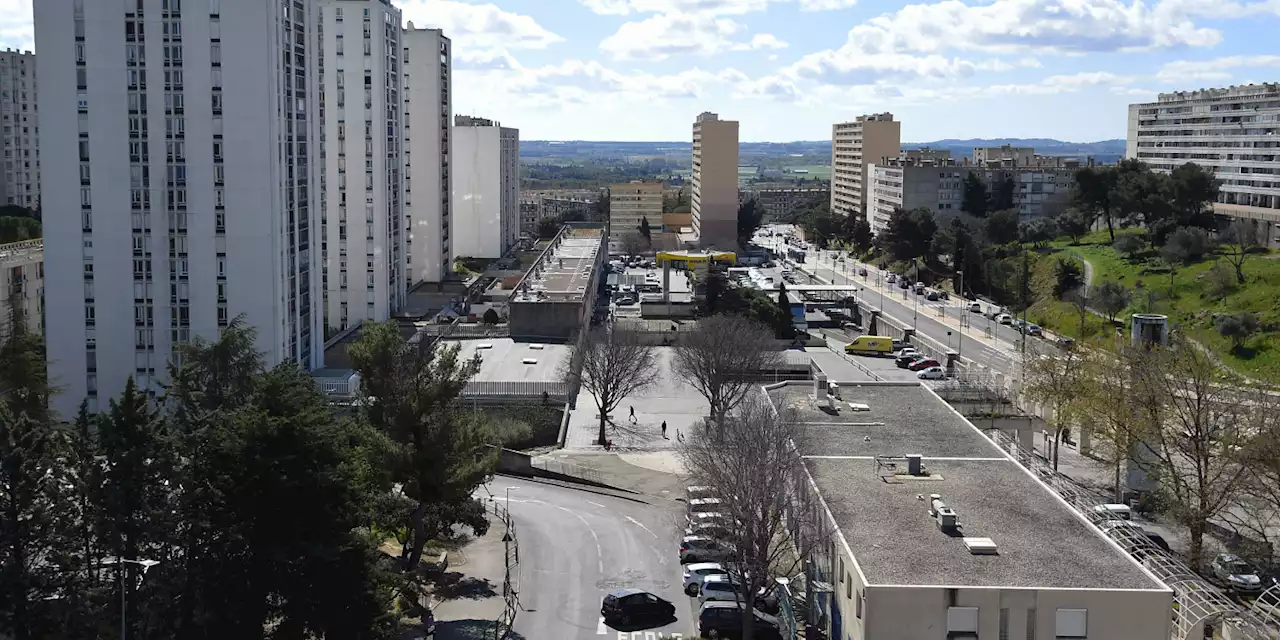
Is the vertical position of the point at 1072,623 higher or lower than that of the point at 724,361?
lower

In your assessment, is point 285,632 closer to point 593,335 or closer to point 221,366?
point 221,366

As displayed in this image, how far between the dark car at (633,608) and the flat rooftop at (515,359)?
18929 mm

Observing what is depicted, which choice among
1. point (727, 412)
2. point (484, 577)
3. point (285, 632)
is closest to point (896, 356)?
point (727, 412)

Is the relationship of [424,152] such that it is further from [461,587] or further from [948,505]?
[948,505]

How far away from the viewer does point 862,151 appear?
126 m

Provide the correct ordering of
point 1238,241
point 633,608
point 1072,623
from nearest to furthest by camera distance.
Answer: point 1072,623 → point 633,608 → point 1238,241

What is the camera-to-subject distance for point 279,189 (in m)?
39.5

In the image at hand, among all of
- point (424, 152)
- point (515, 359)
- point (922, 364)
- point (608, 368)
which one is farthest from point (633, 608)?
point (424, 152)

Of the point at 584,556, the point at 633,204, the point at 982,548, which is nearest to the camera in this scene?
the point at 982,548

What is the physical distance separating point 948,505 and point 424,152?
59.1m

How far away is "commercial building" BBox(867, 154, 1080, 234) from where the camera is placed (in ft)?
318

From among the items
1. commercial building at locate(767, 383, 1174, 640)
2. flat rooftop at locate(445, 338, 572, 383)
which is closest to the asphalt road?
commercial building at locate(767, 383, 1174, 640)

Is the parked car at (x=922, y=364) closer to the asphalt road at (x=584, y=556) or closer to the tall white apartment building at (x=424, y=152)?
the asphalt road at (x=584, y=556)

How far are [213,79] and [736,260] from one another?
222 ft
